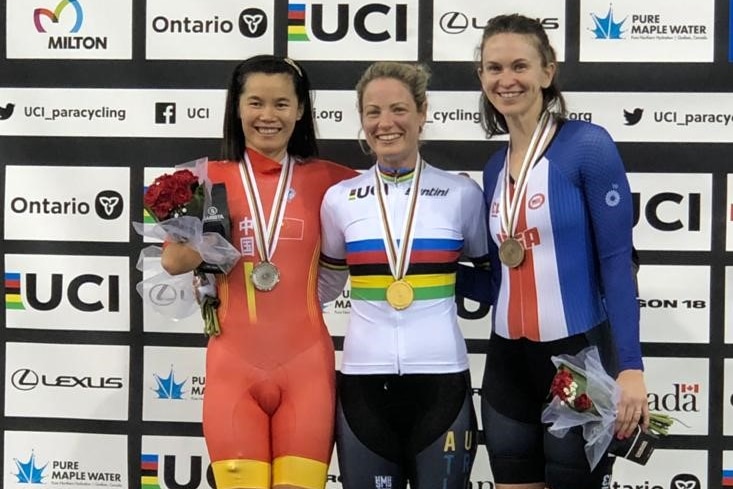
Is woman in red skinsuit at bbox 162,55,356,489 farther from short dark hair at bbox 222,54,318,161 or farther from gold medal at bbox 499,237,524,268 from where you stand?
gold medal at bbox 499,237,524,268

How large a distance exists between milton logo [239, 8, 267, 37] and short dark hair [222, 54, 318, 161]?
80 cm

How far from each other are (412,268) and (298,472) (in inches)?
22.4

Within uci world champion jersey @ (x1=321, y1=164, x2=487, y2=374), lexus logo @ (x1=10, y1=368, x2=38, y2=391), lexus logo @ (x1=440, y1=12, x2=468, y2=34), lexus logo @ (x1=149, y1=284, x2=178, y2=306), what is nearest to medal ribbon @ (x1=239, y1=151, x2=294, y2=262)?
uci world champion jersey @ (x1=321, y1=164, x2=487, y2=374)

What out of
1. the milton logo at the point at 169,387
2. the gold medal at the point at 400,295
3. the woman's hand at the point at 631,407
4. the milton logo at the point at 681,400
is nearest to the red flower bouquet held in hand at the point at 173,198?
the gold medal at the point at 400,295

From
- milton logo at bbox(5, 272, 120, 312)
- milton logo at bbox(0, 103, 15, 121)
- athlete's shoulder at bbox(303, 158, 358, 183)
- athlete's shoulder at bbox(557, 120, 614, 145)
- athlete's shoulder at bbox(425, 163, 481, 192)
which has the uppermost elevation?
milton logo at bbox(0, 103, 15, 121)

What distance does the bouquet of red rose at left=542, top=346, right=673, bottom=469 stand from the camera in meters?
1.75

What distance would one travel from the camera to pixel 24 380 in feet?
10.2

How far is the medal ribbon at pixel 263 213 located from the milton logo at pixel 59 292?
1.14 m

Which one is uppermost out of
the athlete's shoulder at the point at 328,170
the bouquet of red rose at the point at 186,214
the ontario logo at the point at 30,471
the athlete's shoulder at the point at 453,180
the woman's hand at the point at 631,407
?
the athlete's shoulder at the point at 328,170

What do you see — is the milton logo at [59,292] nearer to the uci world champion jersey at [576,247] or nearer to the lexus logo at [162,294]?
the lexus logo at [162,294]

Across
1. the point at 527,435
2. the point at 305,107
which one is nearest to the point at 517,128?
the point at 305,107

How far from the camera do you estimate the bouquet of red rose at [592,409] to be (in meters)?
1.75

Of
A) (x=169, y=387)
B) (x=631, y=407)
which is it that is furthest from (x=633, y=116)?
(x=169, y=387)

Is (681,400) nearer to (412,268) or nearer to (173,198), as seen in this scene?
(412,268)
